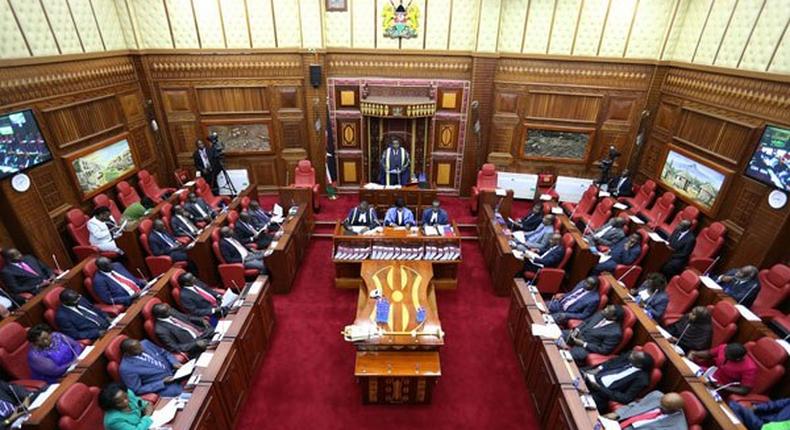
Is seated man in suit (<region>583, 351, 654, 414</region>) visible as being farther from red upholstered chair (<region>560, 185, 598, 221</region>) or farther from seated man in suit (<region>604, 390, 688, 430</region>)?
red upholstered chair (<region>560, 185, 598, 221</region>)

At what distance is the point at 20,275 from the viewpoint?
5.47 metres

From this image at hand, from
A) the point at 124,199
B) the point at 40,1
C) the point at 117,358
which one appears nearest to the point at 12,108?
the point at 40,1

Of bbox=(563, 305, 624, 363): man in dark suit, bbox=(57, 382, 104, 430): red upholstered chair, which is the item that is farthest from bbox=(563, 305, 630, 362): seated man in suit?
bbox=(57, 382, 104, 430): red upholstered chair

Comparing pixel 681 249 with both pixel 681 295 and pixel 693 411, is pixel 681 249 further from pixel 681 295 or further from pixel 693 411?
pixel 693 411

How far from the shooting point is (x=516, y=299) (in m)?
5.56

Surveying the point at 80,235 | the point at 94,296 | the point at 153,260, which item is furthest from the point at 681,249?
the point at 80,235

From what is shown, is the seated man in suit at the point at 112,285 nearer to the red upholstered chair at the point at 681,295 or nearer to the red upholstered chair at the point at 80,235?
the red upholstered chair at the point at 80,235

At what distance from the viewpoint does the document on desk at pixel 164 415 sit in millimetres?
3646

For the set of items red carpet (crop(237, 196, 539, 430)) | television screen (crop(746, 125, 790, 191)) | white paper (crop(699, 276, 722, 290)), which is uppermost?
television screen (crop(746, 125, 790, 191))

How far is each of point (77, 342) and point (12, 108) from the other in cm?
414

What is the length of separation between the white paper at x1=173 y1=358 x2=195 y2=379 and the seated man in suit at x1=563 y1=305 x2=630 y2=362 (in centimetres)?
441

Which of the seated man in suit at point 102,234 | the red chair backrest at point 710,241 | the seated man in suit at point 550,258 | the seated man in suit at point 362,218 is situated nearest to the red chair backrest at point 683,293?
the seated man in suit at point 550,258

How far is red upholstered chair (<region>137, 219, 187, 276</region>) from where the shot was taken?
256 inches

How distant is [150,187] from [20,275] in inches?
154
